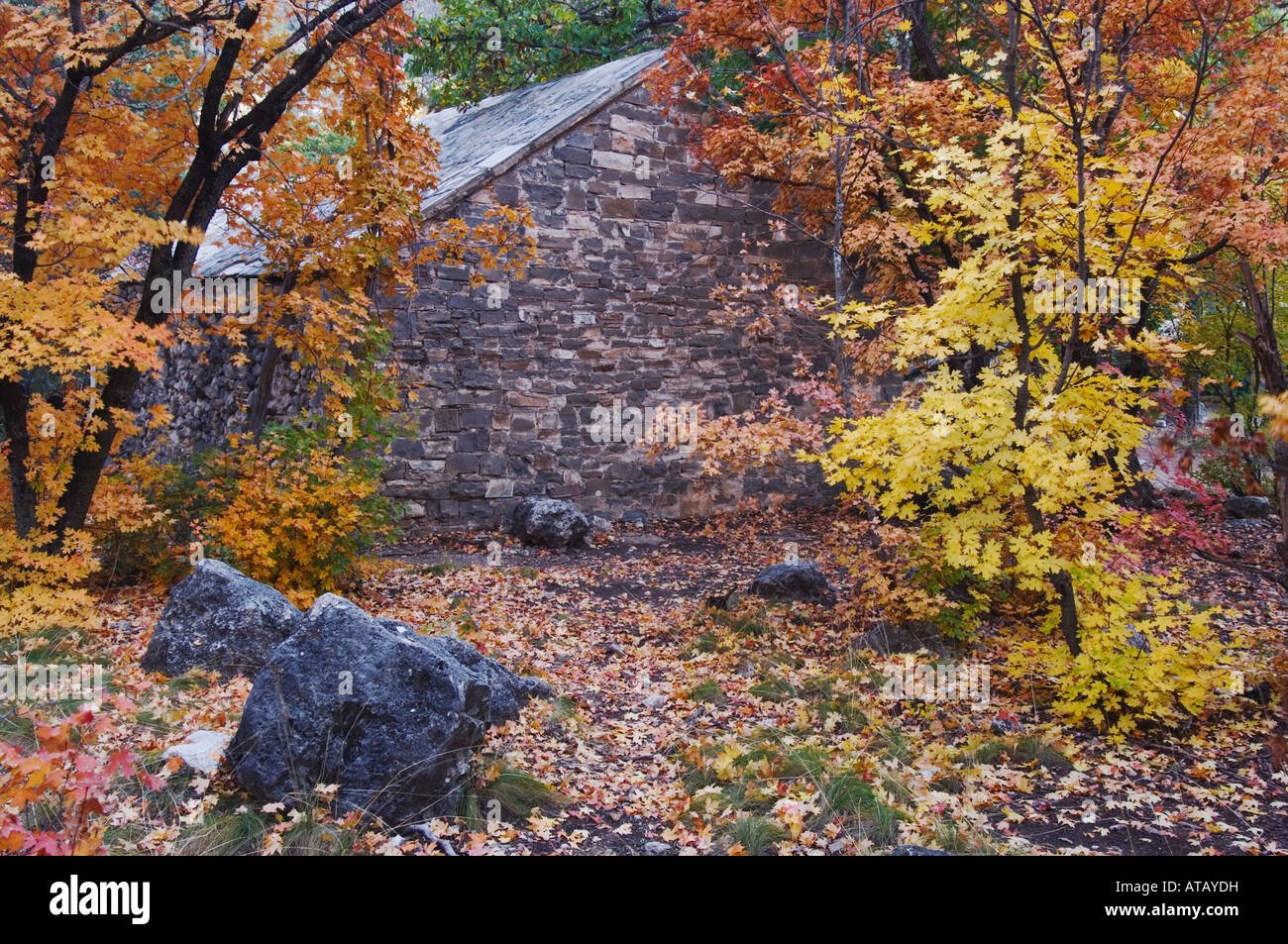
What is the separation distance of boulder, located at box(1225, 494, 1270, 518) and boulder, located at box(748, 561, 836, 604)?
6997 millimetres

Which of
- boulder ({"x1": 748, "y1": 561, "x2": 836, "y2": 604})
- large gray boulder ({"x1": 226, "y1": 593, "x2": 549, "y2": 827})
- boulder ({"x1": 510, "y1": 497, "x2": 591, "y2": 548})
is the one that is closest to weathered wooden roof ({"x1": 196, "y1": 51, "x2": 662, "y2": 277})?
boulder ({"x1": 510, "y1": 497, "x2": 591, "y2": 548})

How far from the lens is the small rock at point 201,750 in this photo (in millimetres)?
4047

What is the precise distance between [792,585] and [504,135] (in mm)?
7170

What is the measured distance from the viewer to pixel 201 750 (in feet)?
13.7

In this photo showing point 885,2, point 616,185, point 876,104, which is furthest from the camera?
point 616,185

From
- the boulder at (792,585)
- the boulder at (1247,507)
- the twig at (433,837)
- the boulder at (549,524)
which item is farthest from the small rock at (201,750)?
the boulder at (1247,507)

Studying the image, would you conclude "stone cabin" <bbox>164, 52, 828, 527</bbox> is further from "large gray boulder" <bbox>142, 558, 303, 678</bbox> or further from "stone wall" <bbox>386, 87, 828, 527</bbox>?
"large gray boulder" <bbox>142, 558, 303, 678</bbox>

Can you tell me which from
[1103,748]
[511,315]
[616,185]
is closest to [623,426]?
[511,315]

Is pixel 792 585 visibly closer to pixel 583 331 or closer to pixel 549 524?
pixel 549 524

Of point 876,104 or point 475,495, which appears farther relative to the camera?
point 475,495

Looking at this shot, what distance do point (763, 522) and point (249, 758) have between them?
339 inches

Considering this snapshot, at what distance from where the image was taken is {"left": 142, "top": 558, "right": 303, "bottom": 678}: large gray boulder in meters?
5.65

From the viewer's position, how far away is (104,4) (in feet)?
22.6

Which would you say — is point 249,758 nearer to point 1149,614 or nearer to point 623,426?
point 1149,614
